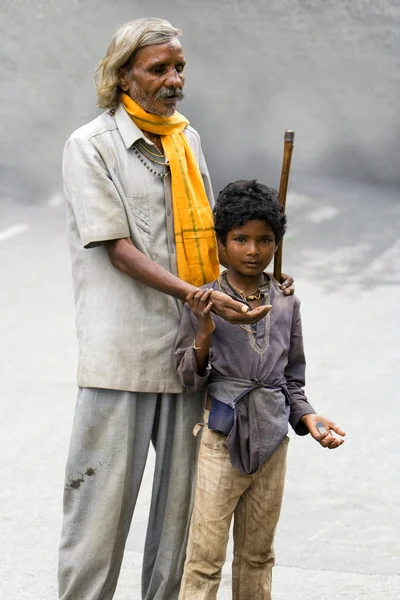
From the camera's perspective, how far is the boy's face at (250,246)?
2422mm

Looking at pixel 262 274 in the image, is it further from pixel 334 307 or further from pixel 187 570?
pixel 334 307

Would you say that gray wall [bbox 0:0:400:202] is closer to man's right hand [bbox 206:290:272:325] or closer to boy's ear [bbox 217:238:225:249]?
boy's ear [bbox 217:238:225:249]

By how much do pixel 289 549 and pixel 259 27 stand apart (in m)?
4.24

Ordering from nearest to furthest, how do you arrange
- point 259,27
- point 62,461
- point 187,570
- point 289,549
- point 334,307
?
point 187,570 → point 289,549 → point 62,461 → point 334,307 → point 259,27

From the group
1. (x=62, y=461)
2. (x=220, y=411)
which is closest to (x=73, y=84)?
(x=62, y=461)

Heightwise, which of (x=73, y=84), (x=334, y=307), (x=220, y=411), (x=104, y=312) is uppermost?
(x=73, y=84)

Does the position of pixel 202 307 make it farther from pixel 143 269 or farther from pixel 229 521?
pixel 229 521

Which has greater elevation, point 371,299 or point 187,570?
point 371,299

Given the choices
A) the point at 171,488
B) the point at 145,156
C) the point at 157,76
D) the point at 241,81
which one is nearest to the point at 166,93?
the point at 157,76

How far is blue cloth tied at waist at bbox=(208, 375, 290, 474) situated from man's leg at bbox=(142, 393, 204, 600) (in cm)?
19

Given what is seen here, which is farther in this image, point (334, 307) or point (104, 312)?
point (334, 307)

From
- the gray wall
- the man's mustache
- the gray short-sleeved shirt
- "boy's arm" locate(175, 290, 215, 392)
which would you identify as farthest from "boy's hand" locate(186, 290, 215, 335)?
the gray wall

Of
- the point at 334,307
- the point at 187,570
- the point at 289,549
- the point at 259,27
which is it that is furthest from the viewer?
the point at 259,27

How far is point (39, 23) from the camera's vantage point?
6.92 metres
